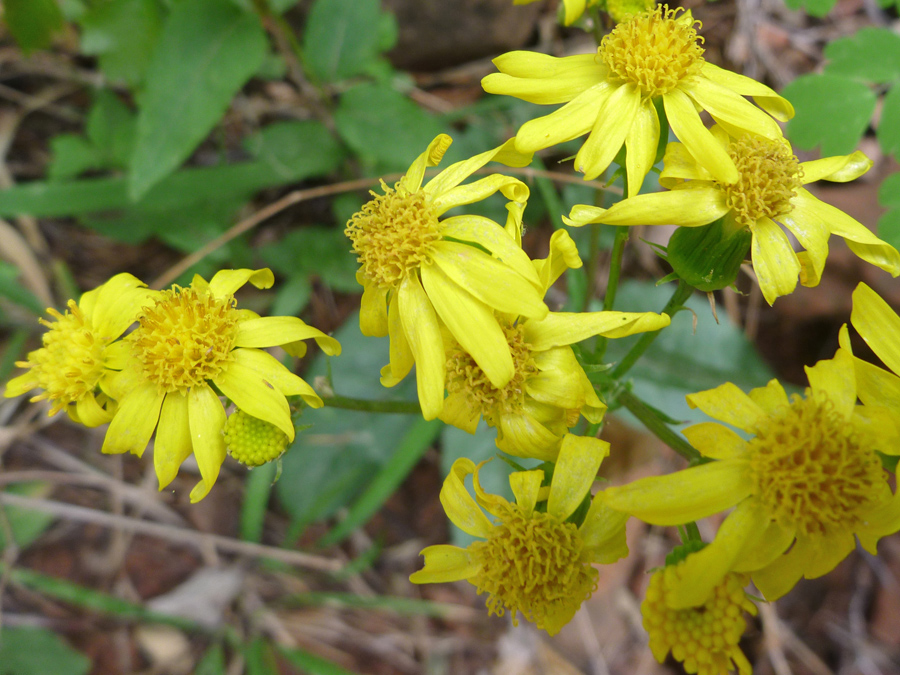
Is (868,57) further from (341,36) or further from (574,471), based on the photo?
(341,36)

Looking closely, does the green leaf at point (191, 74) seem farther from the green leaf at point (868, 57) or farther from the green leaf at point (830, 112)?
the green leaf at point (868, 57)

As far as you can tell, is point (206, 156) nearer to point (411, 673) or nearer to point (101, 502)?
point (101, 502)

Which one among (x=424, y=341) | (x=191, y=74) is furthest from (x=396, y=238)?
(x=191, y=74)

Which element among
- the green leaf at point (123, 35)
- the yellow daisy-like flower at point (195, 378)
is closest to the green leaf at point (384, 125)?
the green leaf at point (123, 35)

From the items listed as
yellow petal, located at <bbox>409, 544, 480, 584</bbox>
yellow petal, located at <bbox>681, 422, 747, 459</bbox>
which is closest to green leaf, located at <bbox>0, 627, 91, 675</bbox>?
yellow petal, located at <bbox>409, 544, 480, 584</bbox>

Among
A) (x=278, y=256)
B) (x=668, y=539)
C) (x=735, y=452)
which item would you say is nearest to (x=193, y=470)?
(x=278, y=256)

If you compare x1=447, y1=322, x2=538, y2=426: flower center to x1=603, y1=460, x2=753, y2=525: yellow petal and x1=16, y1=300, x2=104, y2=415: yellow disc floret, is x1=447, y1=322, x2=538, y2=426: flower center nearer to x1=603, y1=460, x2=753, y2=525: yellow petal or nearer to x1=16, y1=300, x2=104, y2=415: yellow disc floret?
x1=603, y1=460, x2=753, y2=525: yellow petal
